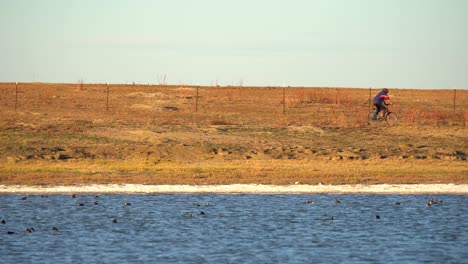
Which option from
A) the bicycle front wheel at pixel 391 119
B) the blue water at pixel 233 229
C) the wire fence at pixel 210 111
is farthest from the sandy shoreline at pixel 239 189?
the bicycle front wheel at pixel 391 119

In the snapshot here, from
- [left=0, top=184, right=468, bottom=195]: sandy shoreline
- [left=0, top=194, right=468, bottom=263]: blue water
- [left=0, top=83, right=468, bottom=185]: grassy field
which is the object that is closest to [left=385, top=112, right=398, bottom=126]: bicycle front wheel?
[left=0, top=83, right=468, bottom=185]: grassy field

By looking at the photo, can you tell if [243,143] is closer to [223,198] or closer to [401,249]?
[223,198]

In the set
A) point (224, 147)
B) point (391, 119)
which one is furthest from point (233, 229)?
point (391, 119)

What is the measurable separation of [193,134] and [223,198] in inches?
481

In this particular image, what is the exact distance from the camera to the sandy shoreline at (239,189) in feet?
76.3

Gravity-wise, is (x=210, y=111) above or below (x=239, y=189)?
above

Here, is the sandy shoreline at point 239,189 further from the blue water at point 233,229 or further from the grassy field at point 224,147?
the grassy field at point 224,147

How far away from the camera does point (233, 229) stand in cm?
1861

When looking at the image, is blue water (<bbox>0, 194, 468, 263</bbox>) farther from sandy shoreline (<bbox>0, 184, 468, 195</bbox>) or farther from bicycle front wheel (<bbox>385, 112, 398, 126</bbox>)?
bicycle front wheel (<bbox>385, 112, 398, 126</bbox>)

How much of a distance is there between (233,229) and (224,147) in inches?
511

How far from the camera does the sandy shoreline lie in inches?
915

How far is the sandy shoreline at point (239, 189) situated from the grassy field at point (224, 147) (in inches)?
31.3

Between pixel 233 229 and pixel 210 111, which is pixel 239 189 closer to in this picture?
pixel 233 229

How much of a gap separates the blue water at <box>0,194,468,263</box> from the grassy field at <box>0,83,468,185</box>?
303 centimetres
